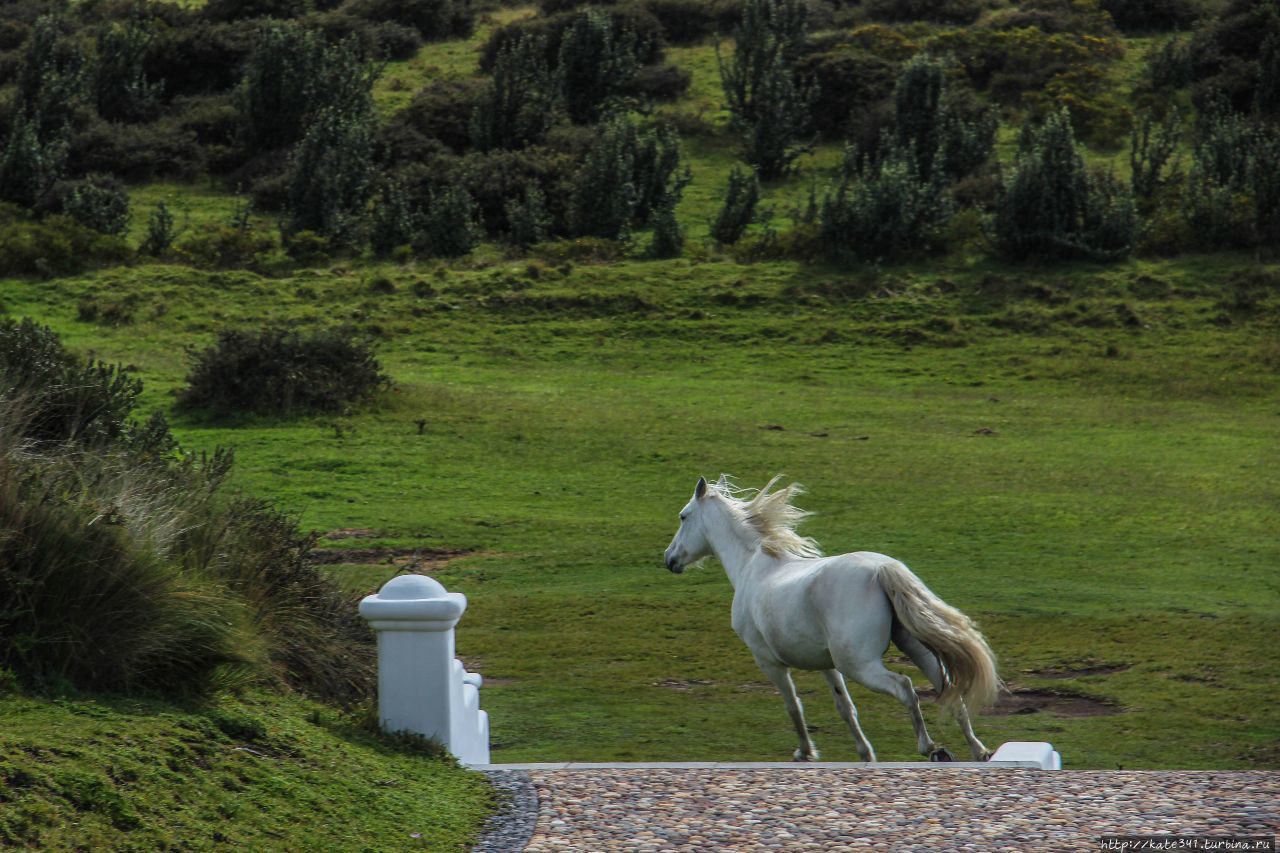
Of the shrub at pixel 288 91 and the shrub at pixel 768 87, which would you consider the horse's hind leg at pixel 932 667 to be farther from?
the shrub at pixel 288 91

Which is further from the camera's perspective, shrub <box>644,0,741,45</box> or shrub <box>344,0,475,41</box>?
shrub <box>344,0,475,41</box>

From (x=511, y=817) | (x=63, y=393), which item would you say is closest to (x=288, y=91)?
(x=63, y=393)

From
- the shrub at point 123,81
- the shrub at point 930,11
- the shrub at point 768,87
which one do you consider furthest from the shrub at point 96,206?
the shrub at point 930,11

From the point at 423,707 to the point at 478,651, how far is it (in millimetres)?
6985

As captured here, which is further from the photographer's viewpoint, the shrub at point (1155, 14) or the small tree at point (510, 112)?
the shrub at point (1155, 14)

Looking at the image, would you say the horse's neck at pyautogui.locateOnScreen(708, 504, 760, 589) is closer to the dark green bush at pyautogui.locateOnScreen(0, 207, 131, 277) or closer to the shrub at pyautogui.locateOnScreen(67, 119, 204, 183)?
the dark green bush at pyautogui.locateOnScreen(0, 207, 131, 277)

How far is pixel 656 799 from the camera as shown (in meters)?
8.35

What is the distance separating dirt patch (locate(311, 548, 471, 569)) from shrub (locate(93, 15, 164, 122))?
117ft

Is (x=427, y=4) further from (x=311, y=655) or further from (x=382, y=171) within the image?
(x=311, y=655)

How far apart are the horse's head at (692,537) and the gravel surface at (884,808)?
438 centimetres

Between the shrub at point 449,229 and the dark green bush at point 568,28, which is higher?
the dark green bush at point 568,28

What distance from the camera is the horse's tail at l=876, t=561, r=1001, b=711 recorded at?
10492 mm

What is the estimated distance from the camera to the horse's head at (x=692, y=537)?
13.4m

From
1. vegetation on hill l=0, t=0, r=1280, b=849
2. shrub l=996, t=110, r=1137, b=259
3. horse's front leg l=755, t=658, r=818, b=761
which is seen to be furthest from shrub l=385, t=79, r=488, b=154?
horse's front leg l=755, t=658, r=818, b=761
